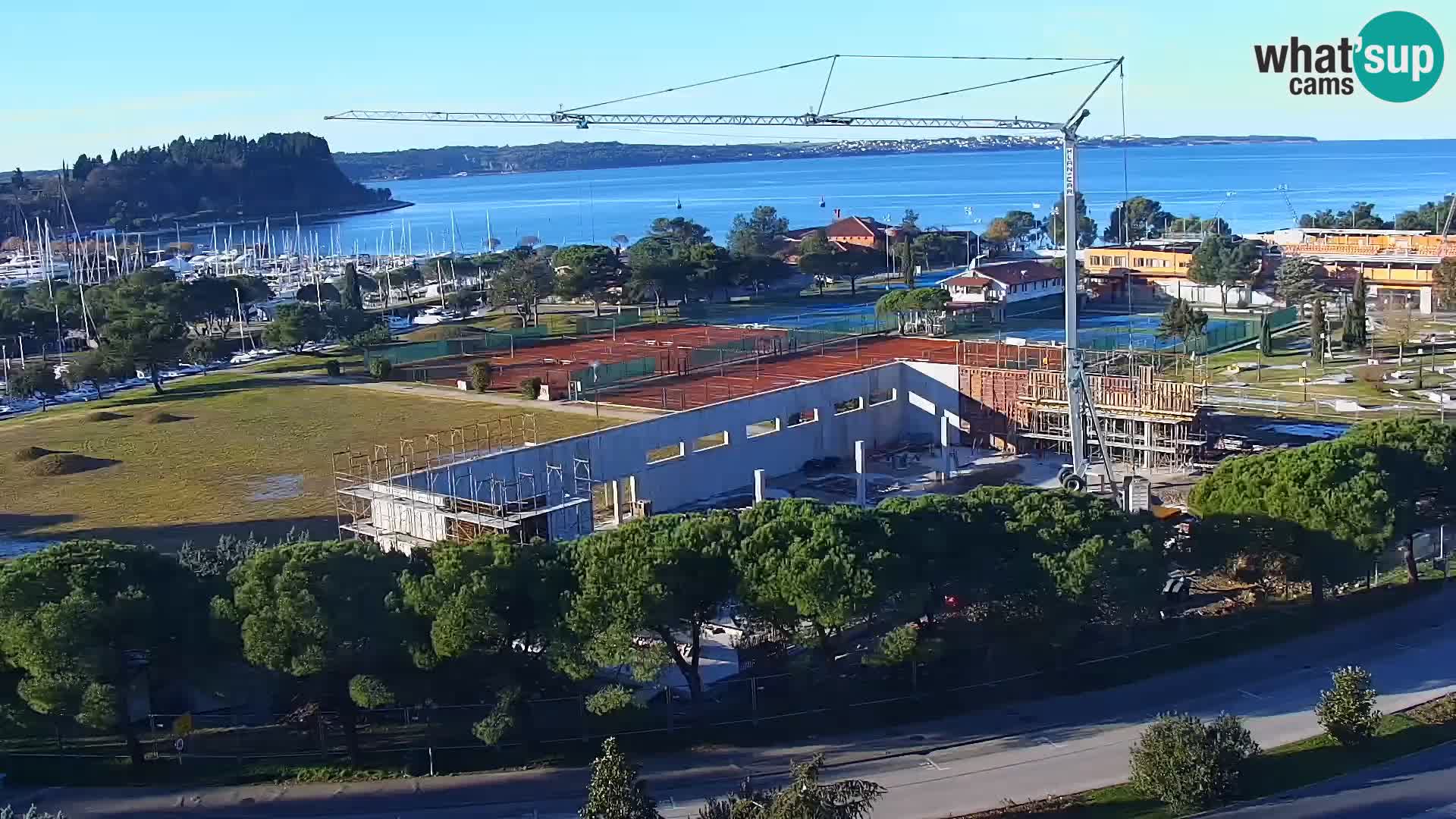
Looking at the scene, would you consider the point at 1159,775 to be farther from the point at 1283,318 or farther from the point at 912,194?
the point at 912,194

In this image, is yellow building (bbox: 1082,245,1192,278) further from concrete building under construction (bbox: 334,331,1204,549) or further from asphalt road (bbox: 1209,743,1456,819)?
asphalt road (bbox: 1209,743,1456,819)

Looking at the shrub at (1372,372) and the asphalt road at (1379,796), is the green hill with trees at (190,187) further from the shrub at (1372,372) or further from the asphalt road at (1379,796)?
the asphalt road at (1379,796)

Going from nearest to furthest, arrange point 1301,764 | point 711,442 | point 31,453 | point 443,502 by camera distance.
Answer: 1. point 1301,764
2. point 443,502
3. point 711,442
4. point 31,453

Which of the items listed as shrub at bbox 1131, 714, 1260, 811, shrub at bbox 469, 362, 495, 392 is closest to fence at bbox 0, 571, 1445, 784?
shrub at bbox 1131, 714, 1260, 811

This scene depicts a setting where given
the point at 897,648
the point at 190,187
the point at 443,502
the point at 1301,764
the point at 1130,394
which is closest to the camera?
the point at 1301,764

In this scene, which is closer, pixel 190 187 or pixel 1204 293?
pixel 1204 293

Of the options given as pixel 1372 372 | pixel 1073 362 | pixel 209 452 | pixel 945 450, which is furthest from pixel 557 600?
pixel 1372 372

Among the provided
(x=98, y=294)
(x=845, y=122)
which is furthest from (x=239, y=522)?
(x=98, y=294)

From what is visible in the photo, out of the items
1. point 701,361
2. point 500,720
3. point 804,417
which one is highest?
point 701,361

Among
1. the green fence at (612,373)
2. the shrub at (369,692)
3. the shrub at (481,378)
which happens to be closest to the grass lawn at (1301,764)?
the shrub at (369,692)
